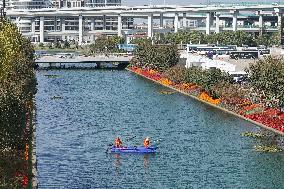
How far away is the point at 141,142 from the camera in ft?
125

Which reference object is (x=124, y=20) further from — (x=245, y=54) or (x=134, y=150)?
(x=134, y=150)

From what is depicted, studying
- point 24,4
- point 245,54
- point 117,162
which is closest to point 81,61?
point 245,54

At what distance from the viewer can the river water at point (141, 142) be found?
30.2 metres

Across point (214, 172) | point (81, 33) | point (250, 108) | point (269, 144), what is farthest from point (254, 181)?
point (81, 33)

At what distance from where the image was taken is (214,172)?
31.6 m

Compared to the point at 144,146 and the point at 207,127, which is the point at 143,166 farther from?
the point at 207,127

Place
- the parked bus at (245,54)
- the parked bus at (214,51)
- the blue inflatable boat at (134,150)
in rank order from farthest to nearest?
the parked bus at (214,51), the parked bus at (245,54), the blue inflatable boat at (134,150)

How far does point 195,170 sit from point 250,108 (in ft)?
56.3

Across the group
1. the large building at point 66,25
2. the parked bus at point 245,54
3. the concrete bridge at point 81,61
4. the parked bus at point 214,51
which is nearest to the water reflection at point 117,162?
the parked bus at point 245,54

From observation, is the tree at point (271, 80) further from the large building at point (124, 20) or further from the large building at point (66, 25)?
the large building at point (66, 25)

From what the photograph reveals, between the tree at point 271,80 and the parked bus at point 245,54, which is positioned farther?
the parked bus at point 245,54

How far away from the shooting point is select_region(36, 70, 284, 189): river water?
99.0 feet

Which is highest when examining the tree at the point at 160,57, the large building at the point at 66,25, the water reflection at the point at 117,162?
the large building at the point at 66,25

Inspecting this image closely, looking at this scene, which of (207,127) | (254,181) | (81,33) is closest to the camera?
(254,181)
